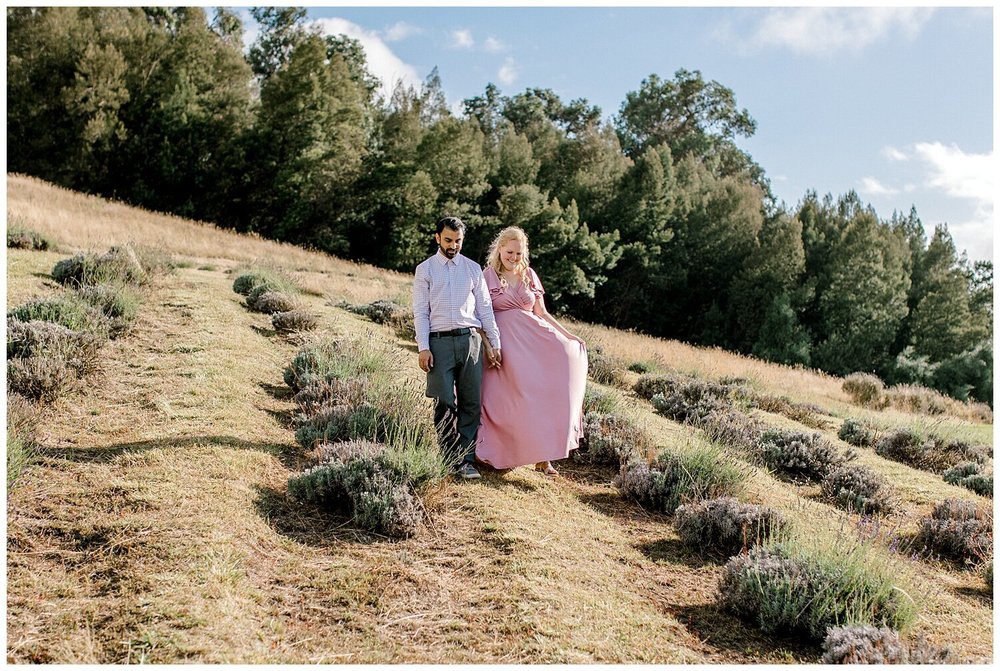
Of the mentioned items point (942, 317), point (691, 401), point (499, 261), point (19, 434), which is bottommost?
point (19, 434)

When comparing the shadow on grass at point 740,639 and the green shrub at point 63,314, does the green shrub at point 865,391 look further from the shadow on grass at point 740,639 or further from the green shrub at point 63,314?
the green shrub at point 63,314

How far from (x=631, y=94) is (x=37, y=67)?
4519cm

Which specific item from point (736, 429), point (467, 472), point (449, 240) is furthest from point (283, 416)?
point (736, 429)

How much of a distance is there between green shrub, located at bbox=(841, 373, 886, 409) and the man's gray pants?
51.1 feet

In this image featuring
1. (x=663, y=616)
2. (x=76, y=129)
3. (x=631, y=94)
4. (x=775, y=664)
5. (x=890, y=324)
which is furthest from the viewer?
(x=631, y=94)

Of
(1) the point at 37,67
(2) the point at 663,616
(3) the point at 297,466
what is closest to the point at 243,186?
(1) the point at 37,67

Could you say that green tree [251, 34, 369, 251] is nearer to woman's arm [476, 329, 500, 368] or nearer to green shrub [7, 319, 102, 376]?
green shrub [7, 319, 102, 376]

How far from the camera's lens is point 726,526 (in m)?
4.95

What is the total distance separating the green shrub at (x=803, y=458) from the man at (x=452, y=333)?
4.01m

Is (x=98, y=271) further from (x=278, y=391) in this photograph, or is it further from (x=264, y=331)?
(x=278, y=391)

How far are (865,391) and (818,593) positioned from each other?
17.5 metres

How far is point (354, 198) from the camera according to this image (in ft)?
118

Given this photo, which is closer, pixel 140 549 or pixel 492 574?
pixel 140 549

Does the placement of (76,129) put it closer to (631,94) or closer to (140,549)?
(140,549)
